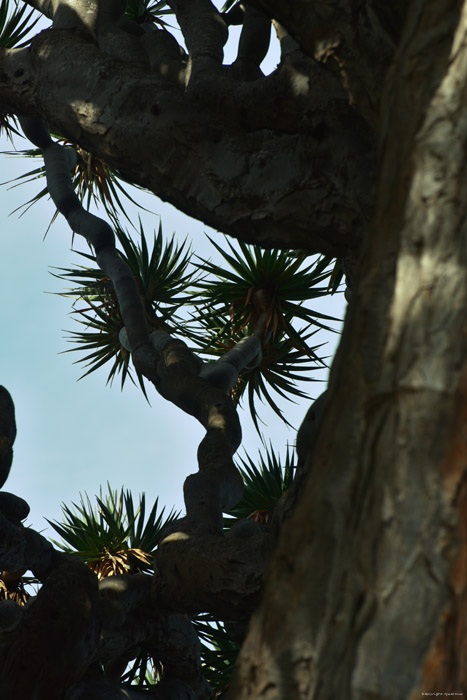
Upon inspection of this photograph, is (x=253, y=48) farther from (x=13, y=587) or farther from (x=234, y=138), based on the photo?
(x=13, y=587)

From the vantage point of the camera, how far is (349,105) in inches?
93.7

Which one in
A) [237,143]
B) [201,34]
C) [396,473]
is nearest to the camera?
[396,473]

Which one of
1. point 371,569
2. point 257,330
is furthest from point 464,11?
point 257,330

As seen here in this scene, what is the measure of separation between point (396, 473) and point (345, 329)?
1.01 feet

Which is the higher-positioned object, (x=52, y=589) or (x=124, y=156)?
(x=124, y=156)

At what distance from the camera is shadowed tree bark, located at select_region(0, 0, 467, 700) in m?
1.04

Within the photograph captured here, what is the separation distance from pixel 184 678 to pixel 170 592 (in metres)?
0.79

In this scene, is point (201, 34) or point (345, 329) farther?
point (201, 34)

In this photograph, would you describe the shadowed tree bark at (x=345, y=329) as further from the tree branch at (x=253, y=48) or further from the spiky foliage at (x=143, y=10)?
the spiky foliage at (x=143, y=10)

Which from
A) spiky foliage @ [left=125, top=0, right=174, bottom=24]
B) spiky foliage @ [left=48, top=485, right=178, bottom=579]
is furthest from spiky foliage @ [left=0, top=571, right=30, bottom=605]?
spiky foliage @ [left=125, top=0, right=174, bottom=24]

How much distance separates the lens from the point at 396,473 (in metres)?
1.08

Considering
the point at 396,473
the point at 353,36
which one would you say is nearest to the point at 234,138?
the point at 353,36

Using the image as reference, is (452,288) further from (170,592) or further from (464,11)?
(170,592)

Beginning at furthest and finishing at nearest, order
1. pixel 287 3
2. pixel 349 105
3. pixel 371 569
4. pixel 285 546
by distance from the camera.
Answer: pixel 349 105, pixel 287 3, pixel 285 546, pixel 371 569
